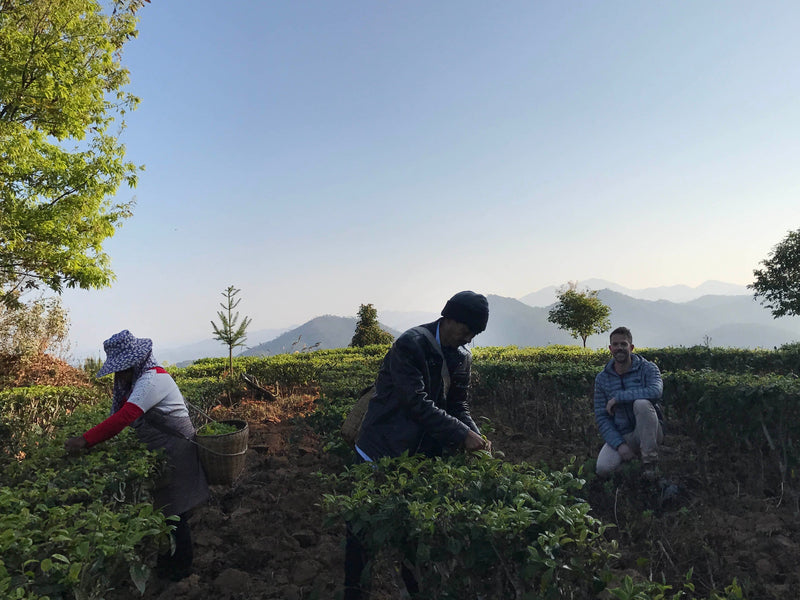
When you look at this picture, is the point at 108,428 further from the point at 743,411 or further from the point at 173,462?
the point at 743,411

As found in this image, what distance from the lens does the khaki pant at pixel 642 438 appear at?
4996 millimetres

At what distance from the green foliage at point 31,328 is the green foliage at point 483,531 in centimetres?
1625

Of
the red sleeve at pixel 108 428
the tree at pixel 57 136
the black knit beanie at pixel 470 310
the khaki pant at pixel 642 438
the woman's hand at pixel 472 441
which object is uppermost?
the tree at pixel 57 136

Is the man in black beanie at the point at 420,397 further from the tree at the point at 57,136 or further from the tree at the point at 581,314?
the tree at the point at 581,314

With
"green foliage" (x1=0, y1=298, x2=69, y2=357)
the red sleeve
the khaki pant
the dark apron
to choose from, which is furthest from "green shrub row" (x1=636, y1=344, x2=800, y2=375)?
"green foliage" (x1=0, y1=298, x2=69, y2=357)

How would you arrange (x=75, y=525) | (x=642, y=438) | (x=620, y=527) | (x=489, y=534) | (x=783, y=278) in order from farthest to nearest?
(x=783, y=278) < (x=642, y=438) < (x=620, y=527) < (x=75, y=525) < (x=489, y=534)

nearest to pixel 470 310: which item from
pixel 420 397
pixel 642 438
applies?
pixel 420 397

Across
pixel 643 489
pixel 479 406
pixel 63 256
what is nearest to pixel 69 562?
pixel 643 489

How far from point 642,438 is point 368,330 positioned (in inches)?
695

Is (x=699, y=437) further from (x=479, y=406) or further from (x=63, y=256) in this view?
(x=63, y=256)

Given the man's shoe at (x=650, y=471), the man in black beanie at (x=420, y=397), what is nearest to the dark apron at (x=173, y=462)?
the man in black beanie at (x=420, y=397)

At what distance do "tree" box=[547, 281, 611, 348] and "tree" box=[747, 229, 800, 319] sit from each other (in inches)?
334

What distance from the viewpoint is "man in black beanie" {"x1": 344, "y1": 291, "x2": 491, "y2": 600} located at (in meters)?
2.92

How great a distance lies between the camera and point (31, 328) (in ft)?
50.9
